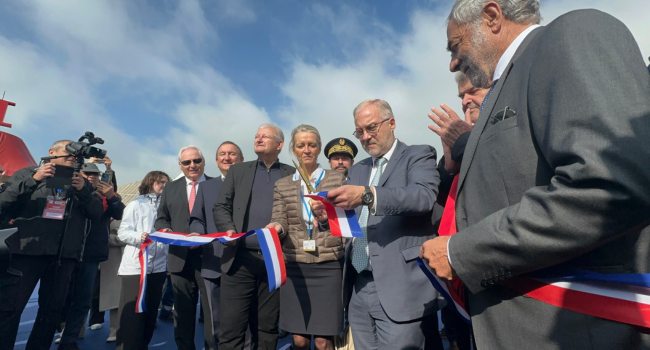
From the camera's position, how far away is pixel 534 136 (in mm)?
1059

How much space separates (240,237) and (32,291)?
2514 mm

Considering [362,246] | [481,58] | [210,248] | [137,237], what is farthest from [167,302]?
[481,58]

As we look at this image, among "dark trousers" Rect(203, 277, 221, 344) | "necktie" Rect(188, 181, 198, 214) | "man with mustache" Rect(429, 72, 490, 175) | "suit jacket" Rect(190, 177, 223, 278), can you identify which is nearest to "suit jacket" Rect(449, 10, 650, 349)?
"man with mustache" Rect(429, 72, 490, 175)

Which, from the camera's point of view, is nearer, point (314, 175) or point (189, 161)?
point (314, 175)

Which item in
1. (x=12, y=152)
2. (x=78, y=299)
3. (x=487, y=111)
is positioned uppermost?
(x=12, y=152)

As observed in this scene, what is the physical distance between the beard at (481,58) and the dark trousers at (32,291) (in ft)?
13.8

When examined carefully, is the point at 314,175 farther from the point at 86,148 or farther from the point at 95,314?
the point at 95,314

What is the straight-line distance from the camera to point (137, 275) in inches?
169

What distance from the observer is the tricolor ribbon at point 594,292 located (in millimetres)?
892

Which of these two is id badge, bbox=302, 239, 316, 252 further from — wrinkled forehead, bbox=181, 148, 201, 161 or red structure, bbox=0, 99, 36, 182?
red structure, bbox=0, 99, 36, 182

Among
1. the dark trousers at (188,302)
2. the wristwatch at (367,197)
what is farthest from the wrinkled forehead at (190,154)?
the wristwatch at (367,197)

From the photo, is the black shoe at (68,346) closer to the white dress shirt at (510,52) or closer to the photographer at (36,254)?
the photographer at (36,254)

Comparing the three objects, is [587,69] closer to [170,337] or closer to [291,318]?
[291,318]

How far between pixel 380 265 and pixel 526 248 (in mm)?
1427
